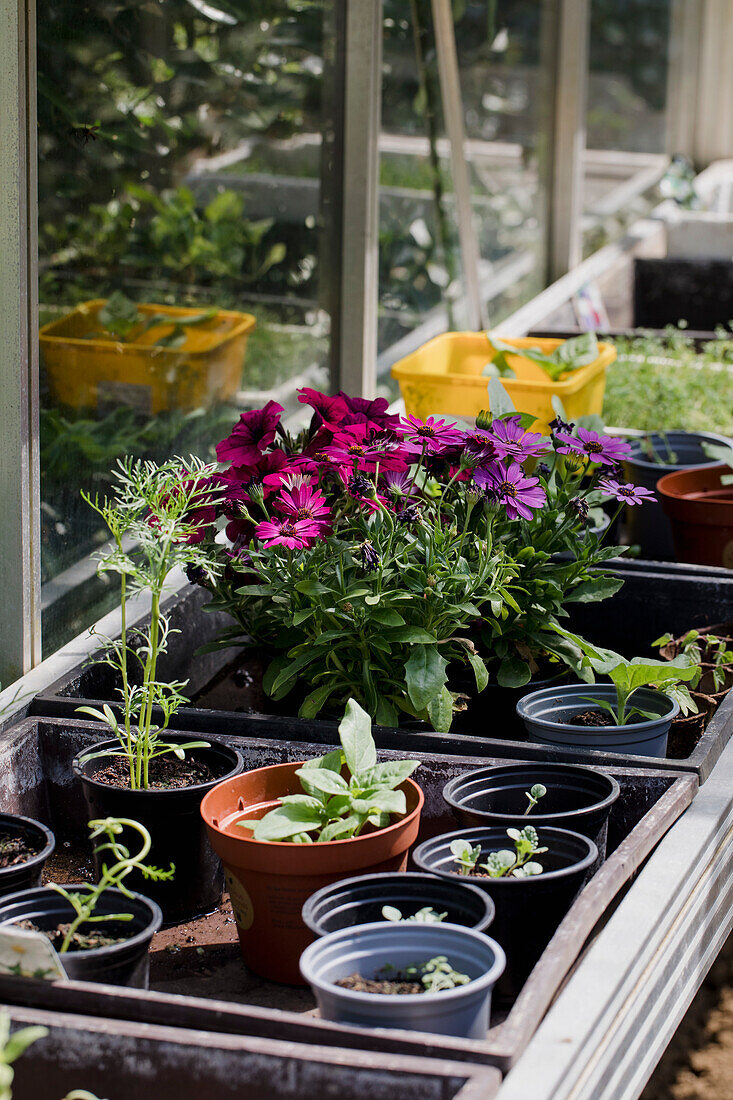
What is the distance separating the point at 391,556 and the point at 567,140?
420 cm

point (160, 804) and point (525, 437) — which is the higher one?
point (525, 437)

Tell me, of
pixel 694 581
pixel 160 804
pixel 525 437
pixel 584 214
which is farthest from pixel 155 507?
pixel 584 214

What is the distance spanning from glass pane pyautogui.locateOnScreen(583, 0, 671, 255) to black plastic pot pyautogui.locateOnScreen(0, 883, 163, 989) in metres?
5.24

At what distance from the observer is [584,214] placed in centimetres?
604

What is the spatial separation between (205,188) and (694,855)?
5.90ft

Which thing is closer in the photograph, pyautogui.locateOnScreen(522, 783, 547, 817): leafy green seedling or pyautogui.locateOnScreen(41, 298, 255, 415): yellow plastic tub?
pyautogui.locateOnScreen(522, 783, 547, 817): leafy green seedling

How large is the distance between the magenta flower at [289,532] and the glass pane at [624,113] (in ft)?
15.4

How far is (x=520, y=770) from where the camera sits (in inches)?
62.4

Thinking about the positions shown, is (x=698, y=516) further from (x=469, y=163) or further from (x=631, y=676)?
(x=469, y=163)

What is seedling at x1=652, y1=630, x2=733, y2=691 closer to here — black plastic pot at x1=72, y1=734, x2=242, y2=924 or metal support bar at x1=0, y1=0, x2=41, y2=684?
black plastic pot at x1=72, y1=734, x2=242, y2=924

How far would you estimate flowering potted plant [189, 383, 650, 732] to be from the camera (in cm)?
176

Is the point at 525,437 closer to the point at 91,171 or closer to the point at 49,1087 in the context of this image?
the point at 91,171

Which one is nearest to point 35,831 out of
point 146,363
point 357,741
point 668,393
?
point 357,741

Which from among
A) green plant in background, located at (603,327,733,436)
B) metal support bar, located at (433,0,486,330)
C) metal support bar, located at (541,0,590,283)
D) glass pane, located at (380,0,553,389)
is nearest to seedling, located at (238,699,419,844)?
green plant in background, located at (603,327,733,436)
